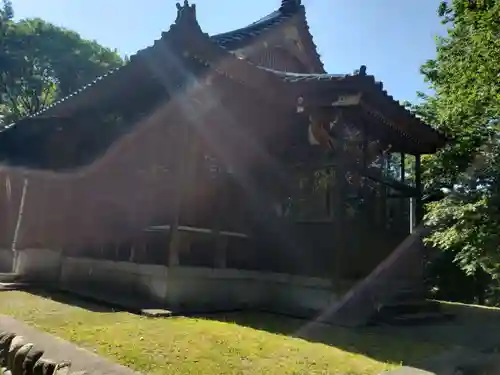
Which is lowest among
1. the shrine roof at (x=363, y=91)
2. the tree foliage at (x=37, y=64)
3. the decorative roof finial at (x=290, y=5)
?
the shrine roof at (x=363, y=91)

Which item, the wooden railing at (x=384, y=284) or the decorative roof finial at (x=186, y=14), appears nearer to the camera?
the decorative roof finial at (x=186, y=14)

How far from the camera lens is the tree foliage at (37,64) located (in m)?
28.1

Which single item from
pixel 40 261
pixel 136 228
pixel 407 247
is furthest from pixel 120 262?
pixel 407 247

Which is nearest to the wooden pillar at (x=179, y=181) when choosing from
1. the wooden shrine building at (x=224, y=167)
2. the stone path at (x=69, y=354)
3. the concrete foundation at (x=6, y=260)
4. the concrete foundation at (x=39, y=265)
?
the wooden shrine building at (x=224, y=167)

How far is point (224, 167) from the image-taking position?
8.16m

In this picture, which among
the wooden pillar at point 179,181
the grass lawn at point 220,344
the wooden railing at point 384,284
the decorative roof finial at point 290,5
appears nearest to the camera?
the grass lawn at point 220,344

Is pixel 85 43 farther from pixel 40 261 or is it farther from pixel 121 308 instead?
pixel 121 308

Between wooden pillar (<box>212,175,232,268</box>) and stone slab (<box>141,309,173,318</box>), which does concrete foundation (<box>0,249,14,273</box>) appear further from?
stone slab (<box>141,309,173,318</box>)

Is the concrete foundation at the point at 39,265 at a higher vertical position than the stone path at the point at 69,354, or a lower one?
higher

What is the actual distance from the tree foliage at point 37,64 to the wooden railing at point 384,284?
2588cm

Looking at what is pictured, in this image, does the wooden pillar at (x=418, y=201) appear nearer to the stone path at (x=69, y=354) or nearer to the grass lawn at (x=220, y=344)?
the grass lawn at (x=220, y=344)

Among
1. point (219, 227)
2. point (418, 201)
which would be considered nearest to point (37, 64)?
point (219, 227)

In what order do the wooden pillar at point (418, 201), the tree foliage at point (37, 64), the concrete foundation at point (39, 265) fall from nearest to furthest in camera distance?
the wooden pillar at point (418, 201)
the concrete foundation at point (39, 265)
the tree foliage at point (37, 64)

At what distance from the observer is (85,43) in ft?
99.6
